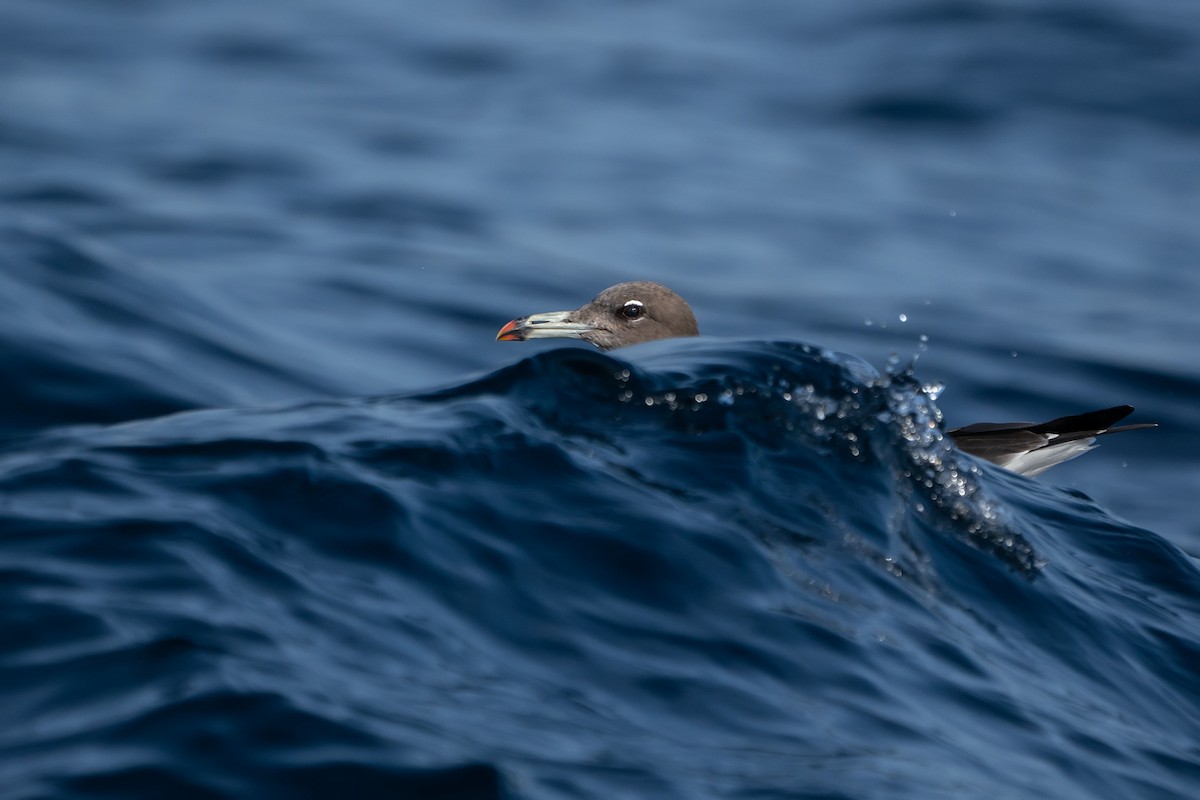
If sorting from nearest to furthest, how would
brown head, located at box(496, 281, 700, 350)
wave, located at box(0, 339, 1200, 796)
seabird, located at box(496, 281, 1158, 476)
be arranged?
1. wave, located at box(0, 339, 1200, 796)
2. seabird, located at box(496, 281, 1158, 476)
3. brown head, located at box(496, 281, 700, 350)

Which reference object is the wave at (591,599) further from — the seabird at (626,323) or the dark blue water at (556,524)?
the seabird at (626,323)

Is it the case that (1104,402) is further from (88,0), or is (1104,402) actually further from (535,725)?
(88,0)

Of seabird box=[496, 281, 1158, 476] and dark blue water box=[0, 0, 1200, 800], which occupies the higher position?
seabird box=[496, 281, 1158, 476]

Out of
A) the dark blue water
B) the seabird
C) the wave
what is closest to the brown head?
the seabird

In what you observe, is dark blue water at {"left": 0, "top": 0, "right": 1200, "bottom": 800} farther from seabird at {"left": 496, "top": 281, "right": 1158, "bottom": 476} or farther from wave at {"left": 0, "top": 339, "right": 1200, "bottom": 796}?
seabird at {"left": 496, "top": 281, "right": 1158, "bottom": 476}

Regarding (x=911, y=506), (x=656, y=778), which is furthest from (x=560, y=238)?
(x=656, y=778)

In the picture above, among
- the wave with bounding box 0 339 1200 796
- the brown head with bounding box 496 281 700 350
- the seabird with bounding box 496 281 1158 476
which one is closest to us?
the wave with bounding box 0 339 1200 796

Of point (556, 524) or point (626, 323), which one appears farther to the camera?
point (626, 323)

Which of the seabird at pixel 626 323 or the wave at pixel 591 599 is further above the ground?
the seabird at pixel 626 323

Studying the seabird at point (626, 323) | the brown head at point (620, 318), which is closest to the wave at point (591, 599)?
the seabird at point (626, 323)

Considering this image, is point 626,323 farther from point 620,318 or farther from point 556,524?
point 556,524

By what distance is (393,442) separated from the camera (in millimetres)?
5531

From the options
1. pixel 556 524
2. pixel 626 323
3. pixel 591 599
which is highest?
pixel 626 323

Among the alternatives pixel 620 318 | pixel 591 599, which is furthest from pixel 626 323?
pixel 591 599
